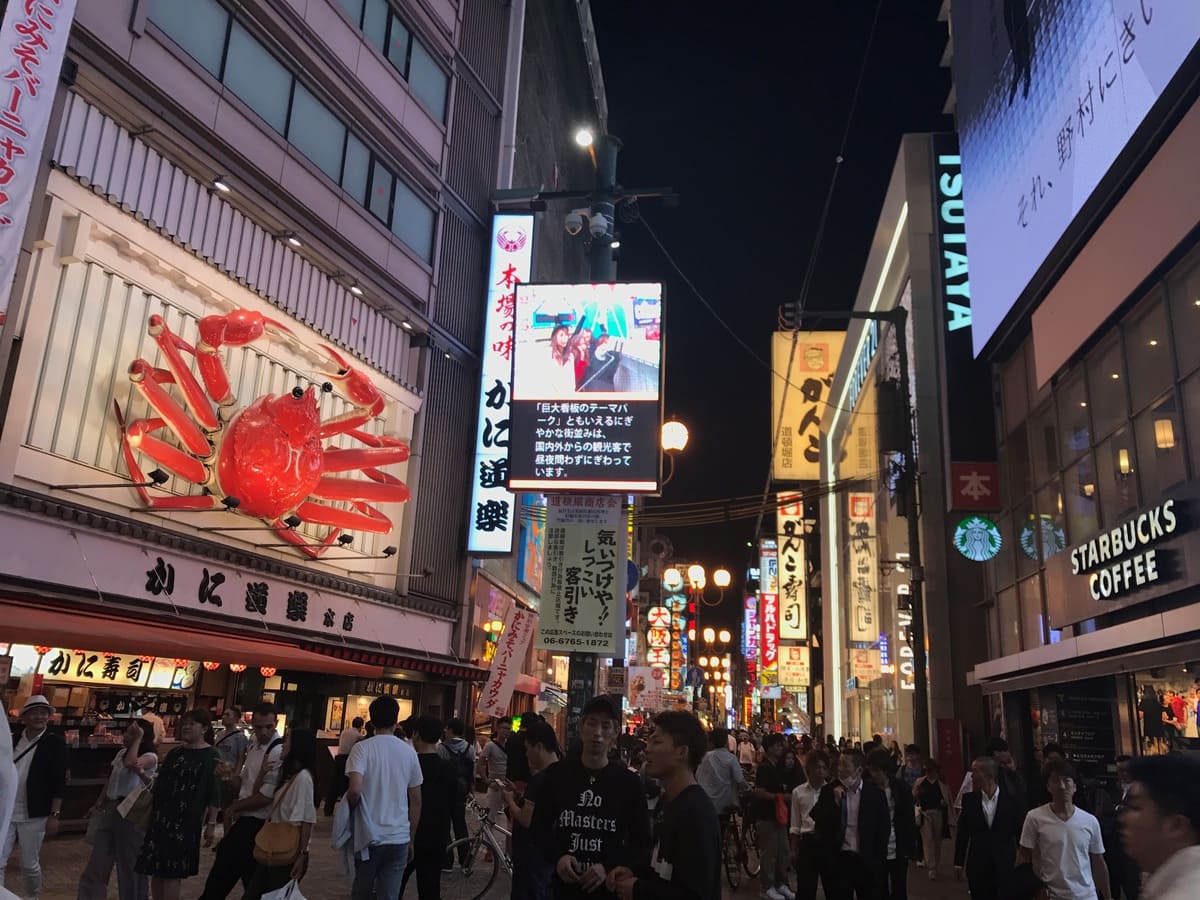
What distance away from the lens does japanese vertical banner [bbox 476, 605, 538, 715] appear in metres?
12.5

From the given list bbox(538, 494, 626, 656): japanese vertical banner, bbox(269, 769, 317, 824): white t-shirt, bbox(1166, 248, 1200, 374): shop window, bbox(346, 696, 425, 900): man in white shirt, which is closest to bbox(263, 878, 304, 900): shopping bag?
bbox(269, 769, 317, 824): white t-shirt

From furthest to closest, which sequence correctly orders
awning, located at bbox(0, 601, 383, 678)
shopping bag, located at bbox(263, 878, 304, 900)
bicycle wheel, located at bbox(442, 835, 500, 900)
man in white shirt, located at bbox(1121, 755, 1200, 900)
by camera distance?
awning, located at bbox(0, 601, 383, 678), bicycle wheel, located at bbox(442, 835, 500, 900), shopping bag, located at bbox(263, 878, 304, 900), man in white shirt, located at bbox(1121, 755, 1200, 900)

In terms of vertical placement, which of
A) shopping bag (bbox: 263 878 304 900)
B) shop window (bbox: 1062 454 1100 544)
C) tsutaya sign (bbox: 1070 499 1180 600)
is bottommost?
shopping bag (bbox: 263 878 304 900)

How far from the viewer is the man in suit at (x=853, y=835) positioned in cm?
822

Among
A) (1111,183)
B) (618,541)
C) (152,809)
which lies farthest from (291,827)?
(1111,183)

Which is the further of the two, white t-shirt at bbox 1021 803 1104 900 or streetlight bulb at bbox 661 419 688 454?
streetlight bulb at bbox 661 419 688 454

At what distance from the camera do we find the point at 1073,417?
16.6m

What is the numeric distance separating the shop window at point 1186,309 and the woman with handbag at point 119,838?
42.2ft

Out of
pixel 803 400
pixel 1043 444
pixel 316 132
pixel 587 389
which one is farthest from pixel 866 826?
pixel 803 400

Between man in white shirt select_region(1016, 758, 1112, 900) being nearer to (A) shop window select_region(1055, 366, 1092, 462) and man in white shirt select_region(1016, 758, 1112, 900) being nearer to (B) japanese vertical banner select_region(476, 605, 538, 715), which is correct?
(B) japanese vertical banner select_region(476, 605, 538, 715)

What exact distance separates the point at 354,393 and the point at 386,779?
12795mm

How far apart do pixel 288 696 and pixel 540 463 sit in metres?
8.29

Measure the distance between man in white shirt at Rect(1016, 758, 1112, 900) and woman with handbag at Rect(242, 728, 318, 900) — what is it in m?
5.32

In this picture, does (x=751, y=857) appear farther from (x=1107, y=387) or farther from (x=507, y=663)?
(x=1107, y=387)
